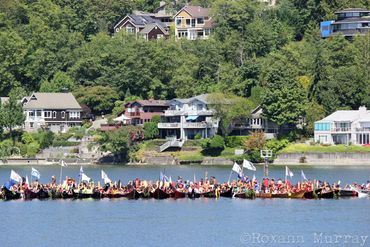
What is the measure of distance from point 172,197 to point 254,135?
36882 millimetres

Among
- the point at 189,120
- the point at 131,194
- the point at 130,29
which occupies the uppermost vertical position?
the point at 130,29

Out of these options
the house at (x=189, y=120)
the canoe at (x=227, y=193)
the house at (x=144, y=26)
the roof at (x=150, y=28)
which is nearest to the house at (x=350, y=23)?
the house at (x=144, y=26)

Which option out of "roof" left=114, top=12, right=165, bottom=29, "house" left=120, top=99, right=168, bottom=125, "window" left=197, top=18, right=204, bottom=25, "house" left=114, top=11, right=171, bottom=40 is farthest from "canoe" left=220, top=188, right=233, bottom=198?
"roof" left=114, top=12, right=165, bottom=29

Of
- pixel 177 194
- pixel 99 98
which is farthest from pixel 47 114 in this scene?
pixel 177 194

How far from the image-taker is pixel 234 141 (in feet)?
422

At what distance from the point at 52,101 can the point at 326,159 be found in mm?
36070

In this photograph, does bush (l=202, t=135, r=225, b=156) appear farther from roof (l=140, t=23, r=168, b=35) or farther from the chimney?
roof (l=140, t=23, r=168, b=35)

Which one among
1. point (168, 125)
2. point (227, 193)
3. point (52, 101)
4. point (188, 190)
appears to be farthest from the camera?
point (52, 101)

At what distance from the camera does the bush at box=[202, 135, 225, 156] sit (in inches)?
5012

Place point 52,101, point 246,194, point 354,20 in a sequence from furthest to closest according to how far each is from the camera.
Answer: point 354,20 < point 52,101 < point 246,194

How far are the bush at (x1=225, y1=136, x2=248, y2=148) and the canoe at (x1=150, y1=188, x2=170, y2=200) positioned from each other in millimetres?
38064

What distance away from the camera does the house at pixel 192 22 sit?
165 metres

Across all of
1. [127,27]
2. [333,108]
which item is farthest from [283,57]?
[127,27]

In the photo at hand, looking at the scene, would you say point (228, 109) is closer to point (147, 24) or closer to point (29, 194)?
point (147, 24)
